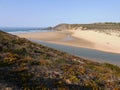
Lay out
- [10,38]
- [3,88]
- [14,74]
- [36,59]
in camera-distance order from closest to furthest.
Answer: [3,88], [14,74], [36,59], [10,38]

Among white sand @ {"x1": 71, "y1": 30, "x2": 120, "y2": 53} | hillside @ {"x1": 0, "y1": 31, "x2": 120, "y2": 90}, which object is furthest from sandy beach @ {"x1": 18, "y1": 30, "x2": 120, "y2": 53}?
hillside @ {"x1": 0, "y1": 31, "x2": 120, "y2": 90}

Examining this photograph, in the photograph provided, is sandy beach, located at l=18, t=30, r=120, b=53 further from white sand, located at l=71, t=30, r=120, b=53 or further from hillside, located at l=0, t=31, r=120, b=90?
hillside, located at l=0, t=31, r=120, b=90

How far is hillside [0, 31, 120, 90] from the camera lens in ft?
21.7

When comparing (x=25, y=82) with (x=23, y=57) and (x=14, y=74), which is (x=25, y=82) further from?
(x=23, y=57)

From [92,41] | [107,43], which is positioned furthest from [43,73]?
[92,41]

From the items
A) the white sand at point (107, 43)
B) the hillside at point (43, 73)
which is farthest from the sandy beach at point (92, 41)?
the hillside at point (43, 73)

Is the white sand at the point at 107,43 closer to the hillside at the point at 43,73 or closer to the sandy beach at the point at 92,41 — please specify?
the sandy beach at the point at 92,41

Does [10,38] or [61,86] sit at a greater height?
[10,38]

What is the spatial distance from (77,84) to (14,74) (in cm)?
153

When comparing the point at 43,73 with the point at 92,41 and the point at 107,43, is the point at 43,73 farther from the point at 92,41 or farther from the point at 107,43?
the point at 92,41

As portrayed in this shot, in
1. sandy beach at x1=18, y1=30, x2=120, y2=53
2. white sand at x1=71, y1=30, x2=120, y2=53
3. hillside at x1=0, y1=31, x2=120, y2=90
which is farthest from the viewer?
sandy beach at x1=18, y1=30, x2=120, y2=53

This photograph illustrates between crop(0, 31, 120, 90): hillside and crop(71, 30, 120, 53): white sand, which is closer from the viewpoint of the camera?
crop(0, 31, 120, 90): hillside

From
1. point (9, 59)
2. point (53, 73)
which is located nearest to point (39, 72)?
point (53, 73)

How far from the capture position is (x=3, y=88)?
6.34 m
